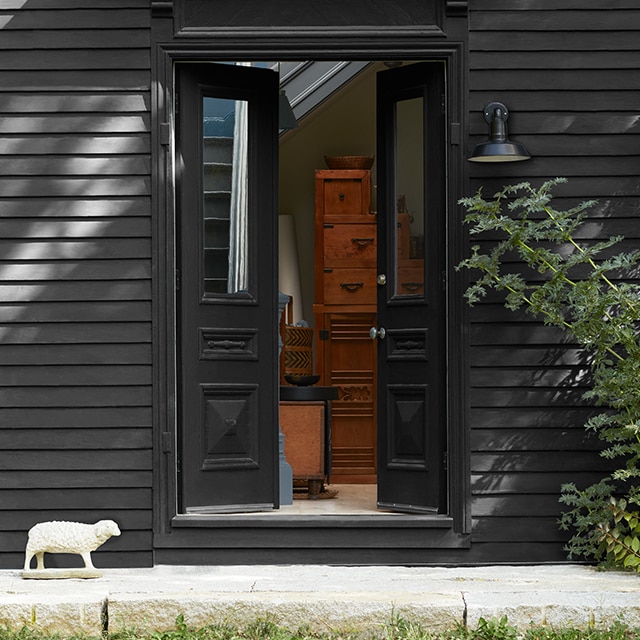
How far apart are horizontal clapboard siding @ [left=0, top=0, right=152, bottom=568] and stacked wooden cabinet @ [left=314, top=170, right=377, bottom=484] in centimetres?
292

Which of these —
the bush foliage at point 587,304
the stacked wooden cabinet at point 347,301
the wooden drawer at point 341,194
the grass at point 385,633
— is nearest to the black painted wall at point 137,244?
the bush foliage at point 587,304

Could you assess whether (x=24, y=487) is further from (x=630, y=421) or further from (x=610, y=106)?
(x=610, y=106)

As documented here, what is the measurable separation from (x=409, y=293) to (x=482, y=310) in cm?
45

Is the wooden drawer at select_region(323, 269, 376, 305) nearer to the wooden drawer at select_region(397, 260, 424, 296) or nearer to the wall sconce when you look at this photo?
the wooden drawer at select_region(397, 260, 424, 296)

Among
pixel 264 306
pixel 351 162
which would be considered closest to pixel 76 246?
pixel 264 306

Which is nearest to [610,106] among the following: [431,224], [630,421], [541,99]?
[541,99]

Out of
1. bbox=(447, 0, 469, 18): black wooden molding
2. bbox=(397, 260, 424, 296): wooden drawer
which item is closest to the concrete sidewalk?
bbox=(397, 260, 424, 296): wooden drawer

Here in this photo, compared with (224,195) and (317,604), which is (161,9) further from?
(317,604)

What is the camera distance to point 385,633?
4.92m

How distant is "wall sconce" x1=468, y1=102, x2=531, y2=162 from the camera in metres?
5.64

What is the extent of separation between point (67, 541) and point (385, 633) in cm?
157

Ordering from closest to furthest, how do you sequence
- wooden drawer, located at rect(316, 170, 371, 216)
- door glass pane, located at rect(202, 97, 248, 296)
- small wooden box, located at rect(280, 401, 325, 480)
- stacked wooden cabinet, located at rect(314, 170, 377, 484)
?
door glass pane, located at rect(202, 97, 248, 296), small wooden box, located at rect(280, 401, 325, 480), stacked wooden cabinet, located at rect(314, 170, 377, 484), wooden drawer, located at rect(316, 170, 371, 216)

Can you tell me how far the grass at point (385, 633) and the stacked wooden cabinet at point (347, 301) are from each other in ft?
11.7

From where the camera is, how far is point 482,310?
584 cm
